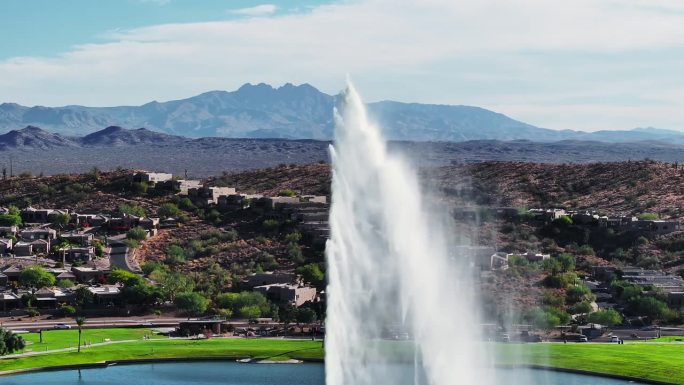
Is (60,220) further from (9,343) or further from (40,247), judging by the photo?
(9,343)

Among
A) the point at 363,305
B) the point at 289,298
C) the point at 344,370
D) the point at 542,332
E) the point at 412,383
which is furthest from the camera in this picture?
the point at 289,298

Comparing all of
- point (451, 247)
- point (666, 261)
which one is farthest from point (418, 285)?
point (666, 261)

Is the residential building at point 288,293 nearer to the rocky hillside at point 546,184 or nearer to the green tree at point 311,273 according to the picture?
the green tree at point 311,273

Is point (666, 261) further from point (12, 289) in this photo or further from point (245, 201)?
point (12, 289)

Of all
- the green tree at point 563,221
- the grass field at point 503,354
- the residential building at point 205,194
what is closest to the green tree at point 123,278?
the grass field at point 503,354

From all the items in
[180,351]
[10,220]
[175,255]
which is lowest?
[180,351]

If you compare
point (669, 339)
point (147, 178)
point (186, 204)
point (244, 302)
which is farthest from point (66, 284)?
point (669, 339)

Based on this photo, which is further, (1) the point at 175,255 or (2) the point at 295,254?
(1) the point at 175,255
